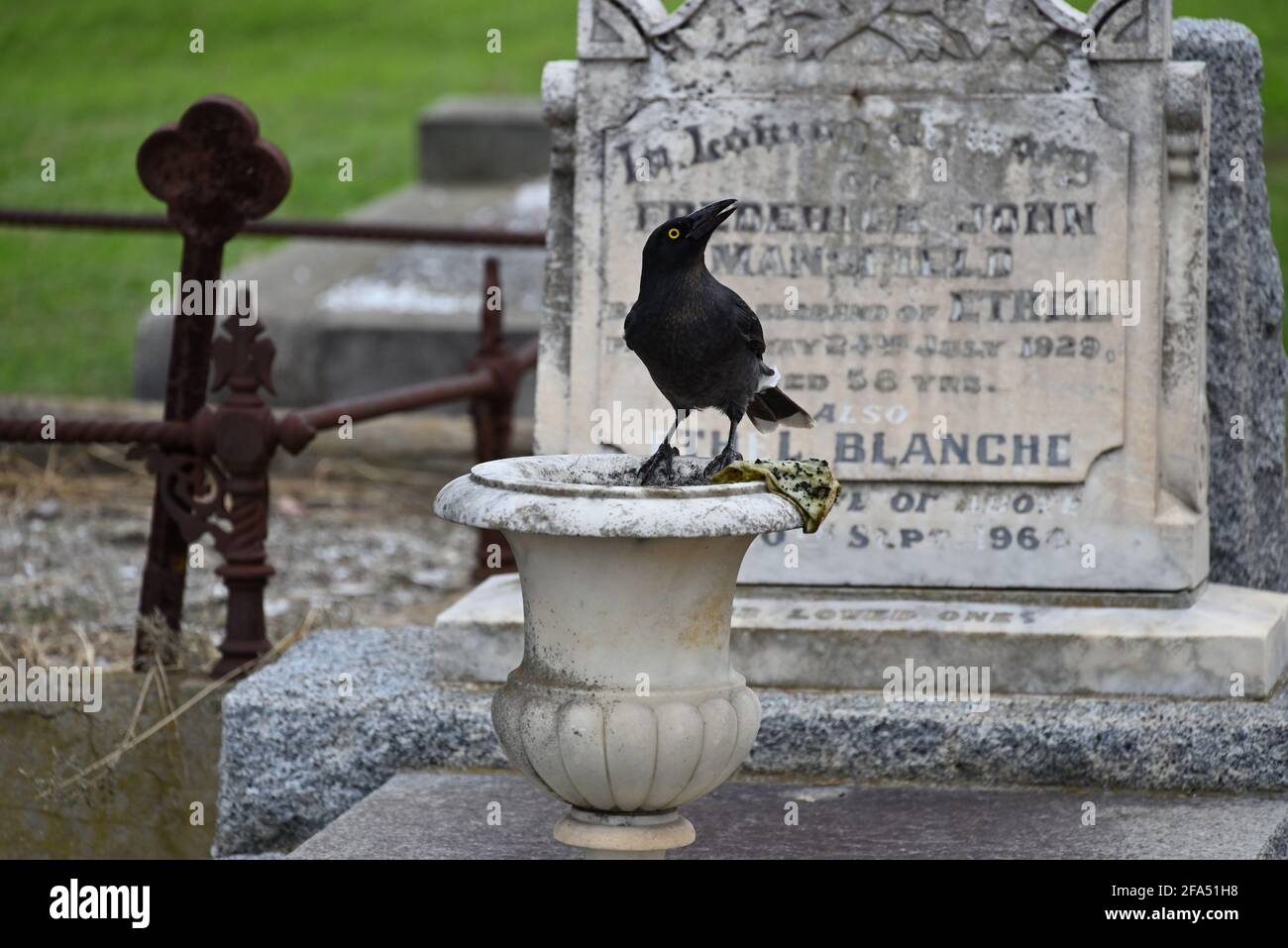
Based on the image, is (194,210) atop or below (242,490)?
atop

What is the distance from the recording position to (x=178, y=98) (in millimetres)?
21781

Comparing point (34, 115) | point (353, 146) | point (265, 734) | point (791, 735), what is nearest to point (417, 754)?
point (265, 734)

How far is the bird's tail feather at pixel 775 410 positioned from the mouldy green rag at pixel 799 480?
330 millimetres

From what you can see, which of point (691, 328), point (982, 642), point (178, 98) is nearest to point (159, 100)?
point (178, 98)

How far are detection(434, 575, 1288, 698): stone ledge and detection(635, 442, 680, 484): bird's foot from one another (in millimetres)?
1080

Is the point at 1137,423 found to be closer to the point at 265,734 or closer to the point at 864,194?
the point at 864,194

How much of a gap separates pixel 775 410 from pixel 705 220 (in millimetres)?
647

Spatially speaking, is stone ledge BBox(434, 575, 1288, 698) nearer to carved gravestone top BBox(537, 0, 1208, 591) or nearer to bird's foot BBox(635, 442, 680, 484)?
carved gravestone top BBox(537, 0, 1208, 591)

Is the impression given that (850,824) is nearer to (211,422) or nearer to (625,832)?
(625,832)

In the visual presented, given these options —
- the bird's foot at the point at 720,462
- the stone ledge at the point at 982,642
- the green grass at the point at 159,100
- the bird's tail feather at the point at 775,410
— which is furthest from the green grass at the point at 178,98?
the bird's foot at the point at 720,462

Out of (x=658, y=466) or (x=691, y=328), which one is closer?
(x=691, y=328)

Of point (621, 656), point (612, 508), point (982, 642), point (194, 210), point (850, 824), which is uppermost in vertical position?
point (194, 210)

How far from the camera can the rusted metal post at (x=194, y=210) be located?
5594 mm

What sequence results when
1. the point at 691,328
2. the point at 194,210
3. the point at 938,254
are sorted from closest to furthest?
the point at 691,328 → the point at 938,254 → the point at 194,210
